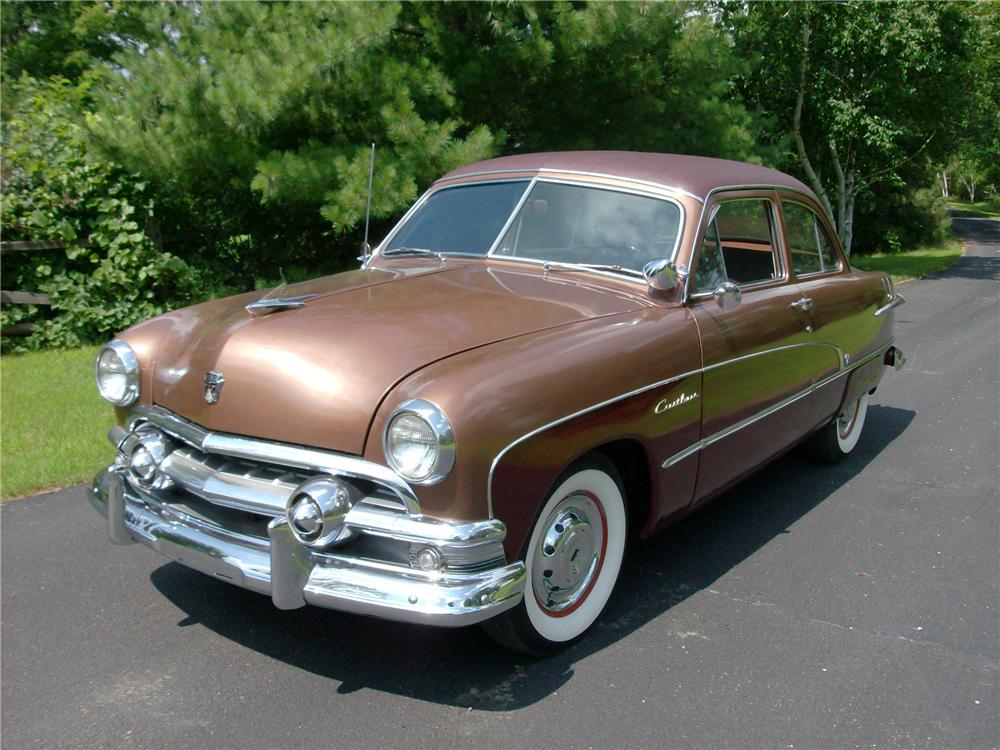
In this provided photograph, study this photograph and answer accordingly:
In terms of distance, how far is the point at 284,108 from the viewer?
8828 millimetres

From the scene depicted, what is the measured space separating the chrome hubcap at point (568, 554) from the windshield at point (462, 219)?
1480mm

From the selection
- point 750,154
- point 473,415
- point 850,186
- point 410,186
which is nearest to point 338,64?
point 410,186

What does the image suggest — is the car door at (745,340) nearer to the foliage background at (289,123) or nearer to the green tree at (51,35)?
the foliage background at (289,123)

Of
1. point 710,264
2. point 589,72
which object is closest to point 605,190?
point 710,264

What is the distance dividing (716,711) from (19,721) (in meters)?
2.21

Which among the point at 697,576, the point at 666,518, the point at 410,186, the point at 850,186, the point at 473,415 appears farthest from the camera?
the point at 850,186

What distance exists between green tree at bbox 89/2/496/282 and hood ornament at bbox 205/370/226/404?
567 cm

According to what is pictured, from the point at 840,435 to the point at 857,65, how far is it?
1705 centimetres

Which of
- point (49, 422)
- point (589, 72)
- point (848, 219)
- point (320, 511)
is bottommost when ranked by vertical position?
point (848, 219)

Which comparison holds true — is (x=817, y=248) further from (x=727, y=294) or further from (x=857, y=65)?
(x=857, y=65)

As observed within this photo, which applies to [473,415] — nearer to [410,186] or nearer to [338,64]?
[410,186]

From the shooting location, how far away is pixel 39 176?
882cm

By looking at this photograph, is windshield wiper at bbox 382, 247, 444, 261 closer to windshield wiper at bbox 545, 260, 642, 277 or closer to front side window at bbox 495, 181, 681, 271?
front side window at bbox 495, 181, 681, 271

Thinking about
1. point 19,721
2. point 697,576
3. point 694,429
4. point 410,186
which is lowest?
point 697,576
